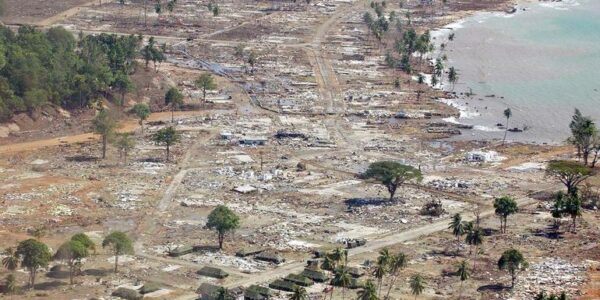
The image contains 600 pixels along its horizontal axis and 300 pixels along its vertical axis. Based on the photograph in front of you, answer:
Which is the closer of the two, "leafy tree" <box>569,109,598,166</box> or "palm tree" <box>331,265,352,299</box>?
"palm tree" <box>331,265,352,299</box>

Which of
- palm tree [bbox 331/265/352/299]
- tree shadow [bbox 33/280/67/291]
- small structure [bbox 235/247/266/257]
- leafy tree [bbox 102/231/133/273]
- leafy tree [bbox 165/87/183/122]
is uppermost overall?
leafy tree [bbox 165/87/183/122]

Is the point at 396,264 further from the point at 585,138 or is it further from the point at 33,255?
the point at 585,138

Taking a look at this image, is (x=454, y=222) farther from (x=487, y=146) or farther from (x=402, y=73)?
(x=402, y=73)

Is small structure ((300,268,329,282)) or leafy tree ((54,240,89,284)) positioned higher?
leafy tree ((54,240,89,284))

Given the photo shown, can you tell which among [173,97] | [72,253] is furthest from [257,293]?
[173,97]

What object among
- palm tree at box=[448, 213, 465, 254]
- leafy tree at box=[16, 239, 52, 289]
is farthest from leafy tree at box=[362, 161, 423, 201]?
leafy tree at box=[16, 239, 52, 289]

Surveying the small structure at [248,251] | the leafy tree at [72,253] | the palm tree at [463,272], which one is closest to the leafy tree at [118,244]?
the leafy tree at [72,253]

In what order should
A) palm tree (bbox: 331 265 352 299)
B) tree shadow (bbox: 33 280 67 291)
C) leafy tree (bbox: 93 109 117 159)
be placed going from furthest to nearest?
leafy tree (bbox: 93 109 117 159), tree shadow (bbox: 33 280 67 291), palm tree (bbox: 331 265 352 299)

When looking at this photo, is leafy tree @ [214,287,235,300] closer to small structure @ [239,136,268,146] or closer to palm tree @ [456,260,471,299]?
palm tree @ [456,260,471,299]
